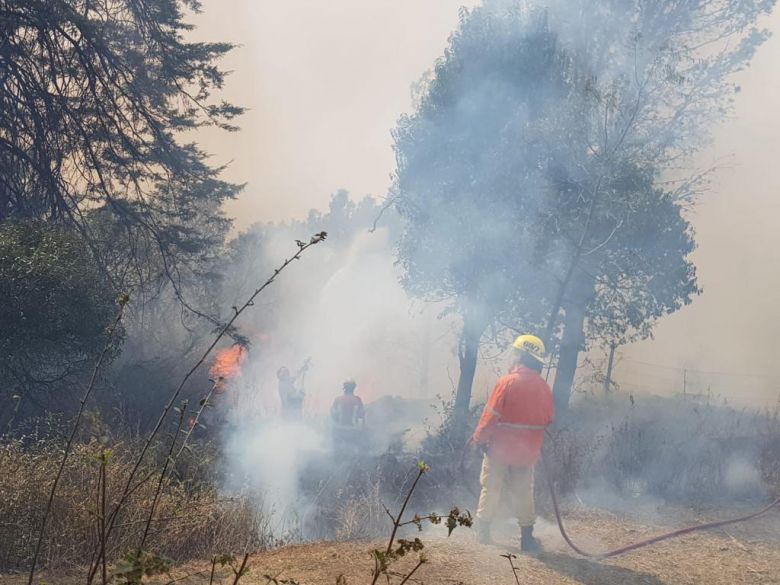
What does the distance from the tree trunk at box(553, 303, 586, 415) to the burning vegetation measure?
0.05m

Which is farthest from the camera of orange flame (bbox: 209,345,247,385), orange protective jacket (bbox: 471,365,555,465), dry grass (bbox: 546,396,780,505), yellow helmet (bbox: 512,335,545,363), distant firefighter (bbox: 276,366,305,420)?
distant firefighter (bbox: 276,366,305,420)

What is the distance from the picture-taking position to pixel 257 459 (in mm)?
9891

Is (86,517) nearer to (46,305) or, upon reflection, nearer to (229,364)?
(46,305)

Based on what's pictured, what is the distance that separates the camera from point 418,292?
46.8 feet

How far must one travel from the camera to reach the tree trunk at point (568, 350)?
12922mm

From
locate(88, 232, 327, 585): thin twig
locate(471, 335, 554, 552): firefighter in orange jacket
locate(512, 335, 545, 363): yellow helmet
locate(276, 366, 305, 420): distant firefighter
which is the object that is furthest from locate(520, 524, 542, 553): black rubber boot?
locate(276, 366, 305, 420): distant firefighter

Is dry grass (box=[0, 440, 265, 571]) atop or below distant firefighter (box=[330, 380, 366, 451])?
below

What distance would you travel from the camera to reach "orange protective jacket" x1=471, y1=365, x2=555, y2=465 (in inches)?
224

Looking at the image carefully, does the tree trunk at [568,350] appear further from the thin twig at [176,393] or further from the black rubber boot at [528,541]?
the thin twig at [176,393]

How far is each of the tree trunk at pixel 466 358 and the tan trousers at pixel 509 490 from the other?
21.0 ft

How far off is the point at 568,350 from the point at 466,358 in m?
2.35

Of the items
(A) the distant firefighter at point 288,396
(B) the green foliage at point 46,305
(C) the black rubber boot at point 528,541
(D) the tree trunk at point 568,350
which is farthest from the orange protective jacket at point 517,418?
(D) the tree trunk at point 568,350

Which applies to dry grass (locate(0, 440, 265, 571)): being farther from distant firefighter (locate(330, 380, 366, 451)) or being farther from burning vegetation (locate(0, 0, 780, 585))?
distant firefighter (locate(330, 380, 366, 451))

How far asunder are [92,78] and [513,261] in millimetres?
7992
